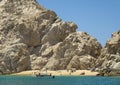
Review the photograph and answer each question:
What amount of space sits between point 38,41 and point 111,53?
3893 centimetres

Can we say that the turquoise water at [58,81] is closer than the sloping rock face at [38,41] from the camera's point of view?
Yes

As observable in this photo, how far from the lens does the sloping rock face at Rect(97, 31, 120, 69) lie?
151250 mm

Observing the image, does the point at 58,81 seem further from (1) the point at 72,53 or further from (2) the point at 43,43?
(2) the point at 43,43

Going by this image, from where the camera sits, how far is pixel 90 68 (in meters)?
160

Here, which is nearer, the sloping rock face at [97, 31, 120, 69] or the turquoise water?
the turquoise water

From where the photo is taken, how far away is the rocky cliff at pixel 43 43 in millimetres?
162875

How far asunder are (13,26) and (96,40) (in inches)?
1646

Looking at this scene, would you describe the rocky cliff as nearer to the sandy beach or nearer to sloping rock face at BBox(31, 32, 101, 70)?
sloping rock face at BBox(31, 32, 101, 70)

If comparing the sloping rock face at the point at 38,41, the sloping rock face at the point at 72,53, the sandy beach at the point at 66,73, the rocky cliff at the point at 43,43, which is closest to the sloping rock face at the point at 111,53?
the rocky cliff at the point at 43,43

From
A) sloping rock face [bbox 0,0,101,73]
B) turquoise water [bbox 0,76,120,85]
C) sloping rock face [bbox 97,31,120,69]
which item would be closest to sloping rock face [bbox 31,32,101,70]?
sloping rock face [bbox 0,0,101,73]

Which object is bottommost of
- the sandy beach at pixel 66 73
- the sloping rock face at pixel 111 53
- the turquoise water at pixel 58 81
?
the turquoise water at pixel 58 81

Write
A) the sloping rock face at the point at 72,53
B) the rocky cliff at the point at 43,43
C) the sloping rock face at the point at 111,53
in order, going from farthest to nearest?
1. the rocky cliff at the point at 43,43
2. the sloping rock face at the point at 72,53
3. the sloping rock face at the point at 111,53

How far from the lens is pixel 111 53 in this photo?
529ft

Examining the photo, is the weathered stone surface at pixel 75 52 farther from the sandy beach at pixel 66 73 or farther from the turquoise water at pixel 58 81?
the turquoise water at pixel 58 81
